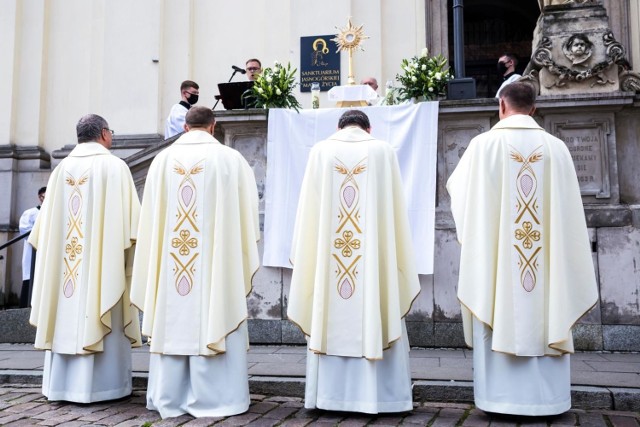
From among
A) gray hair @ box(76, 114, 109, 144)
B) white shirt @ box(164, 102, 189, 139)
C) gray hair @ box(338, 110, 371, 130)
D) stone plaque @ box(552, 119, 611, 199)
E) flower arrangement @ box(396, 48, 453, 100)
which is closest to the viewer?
gray hair @ box(338, 110, 371, 130)

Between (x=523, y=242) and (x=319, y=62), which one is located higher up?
(x=319, y=62)

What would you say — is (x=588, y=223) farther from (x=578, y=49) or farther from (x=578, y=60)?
(x=578, y=49)

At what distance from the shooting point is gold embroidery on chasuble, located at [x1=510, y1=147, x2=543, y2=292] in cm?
459

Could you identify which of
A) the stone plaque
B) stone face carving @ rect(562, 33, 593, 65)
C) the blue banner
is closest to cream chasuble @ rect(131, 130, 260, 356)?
the stone plaque

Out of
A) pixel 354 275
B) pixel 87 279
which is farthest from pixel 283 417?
pixel 87 279

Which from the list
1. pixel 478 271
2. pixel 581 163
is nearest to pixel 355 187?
pixel 478 271

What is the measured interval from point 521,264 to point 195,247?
2264 millimetres

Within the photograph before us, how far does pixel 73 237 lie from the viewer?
17.5 feet

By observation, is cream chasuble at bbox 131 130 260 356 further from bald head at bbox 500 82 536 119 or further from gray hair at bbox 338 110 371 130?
bald head at bbox 500 82 536 119

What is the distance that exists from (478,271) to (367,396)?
112 cm

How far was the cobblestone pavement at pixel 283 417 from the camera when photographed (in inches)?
173

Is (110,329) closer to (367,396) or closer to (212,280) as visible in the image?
(212,280)

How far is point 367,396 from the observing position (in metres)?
4.54

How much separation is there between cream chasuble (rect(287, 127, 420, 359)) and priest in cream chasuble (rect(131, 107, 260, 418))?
1.44 feet
